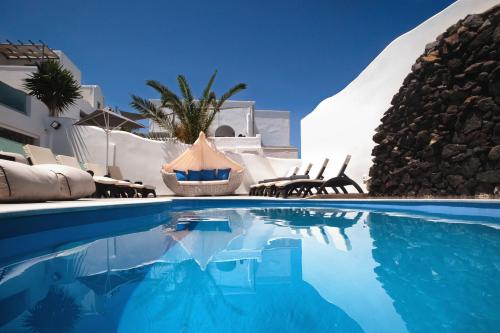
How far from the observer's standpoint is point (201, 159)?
1228 cm

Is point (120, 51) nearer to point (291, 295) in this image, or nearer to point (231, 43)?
point (231, 43)

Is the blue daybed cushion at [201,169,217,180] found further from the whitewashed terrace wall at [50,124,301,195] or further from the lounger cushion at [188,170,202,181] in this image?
the whitewashed terrace wall at [50,124,301,195]

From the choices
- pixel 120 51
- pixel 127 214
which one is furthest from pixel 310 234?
pixel 120 51

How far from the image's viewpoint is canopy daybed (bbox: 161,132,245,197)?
35.5 feet

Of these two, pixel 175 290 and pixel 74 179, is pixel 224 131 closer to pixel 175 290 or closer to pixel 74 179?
pixel 74 179

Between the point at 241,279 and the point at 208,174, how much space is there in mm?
10226

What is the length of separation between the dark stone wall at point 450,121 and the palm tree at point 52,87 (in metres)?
12.7

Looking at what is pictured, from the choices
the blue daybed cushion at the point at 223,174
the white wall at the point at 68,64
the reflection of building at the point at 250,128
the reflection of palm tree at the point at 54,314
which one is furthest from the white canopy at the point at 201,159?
the white wall at the point at 68,64

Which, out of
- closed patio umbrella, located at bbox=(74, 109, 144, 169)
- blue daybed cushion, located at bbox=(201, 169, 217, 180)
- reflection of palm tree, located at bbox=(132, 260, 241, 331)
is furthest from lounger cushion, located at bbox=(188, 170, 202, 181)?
reflection of palm tree, located at bbox=(132, 260, 241, 331)

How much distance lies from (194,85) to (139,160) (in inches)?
187

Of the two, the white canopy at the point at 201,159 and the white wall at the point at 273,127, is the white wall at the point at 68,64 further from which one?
the white wall at the point at 273,127

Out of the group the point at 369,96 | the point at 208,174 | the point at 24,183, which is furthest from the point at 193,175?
the point at 24,183

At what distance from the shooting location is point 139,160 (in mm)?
12148

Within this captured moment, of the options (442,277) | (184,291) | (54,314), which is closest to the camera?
(54,314)
